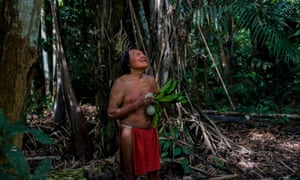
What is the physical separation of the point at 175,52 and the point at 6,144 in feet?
10.0

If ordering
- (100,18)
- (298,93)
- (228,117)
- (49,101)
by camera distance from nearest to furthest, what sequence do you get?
(100,18)
(228,117)
(49,101)
(298,93)

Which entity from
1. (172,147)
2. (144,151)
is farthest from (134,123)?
(172,147)

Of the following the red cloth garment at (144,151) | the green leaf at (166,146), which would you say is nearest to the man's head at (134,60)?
the red cloth garment at (144,151)

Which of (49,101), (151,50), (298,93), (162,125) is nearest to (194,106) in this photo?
(162,125)

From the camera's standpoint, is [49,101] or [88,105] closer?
[49,101]

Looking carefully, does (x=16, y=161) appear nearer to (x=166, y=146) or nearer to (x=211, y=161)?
(x=166, y=146)

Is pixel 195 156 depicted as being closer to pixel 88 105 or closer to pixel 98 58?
pixel 98 58

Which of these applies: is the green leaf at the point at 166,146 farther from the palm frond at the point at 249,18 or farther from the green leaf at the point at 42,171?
the green leaf at the point at 42,171

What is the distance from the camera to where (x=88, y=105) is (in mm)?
8188

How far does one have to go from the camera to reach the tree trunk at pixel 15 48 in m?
1.91

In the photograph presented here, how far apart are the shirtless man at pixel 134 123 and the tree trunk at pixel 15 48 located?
3.97 feet

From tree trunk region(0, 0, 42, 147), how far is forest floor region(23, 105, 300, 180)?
6.83 ft

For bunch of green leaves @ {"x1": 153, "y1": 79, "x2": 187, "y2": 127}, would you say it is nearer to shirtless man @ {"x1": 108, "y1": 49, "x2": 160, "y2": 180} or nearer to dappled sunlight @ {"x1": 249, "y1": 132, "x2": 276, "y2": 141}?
shirtless man @ {"x1": 108, "y1": 49, "x2": 160, "y2": 180}

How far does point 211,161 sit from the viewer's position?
14.5 ft
